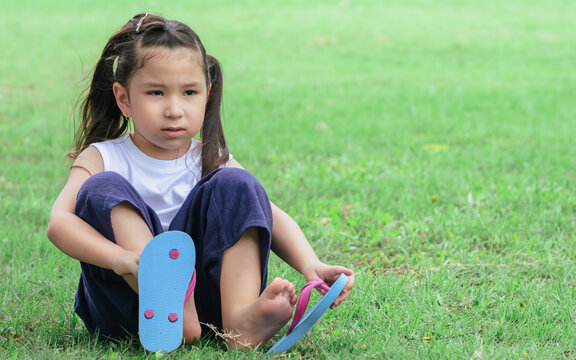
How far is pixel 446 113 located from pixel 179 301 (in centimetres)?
487

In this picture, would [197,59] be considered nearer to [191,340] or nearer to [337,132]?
[191,340]

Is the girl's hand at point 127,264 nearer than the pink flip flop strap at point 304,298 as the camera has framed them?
Yes

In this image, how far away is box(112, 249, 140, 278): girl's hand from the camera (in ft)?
6.08

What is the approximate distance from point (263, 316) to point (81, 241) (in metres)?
0.54

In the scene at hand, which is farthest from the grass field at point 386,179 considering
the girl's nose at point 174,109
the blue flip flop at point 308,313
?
the girl's nose at point 174,109

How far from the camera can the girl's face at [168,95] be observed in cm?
217

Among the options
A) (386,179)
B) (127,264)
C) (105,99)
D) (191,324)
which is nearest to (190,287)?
(191,324)

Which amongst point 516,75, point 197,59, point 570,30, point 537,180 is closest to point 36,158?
point 197,59

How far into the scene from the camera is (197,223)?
212 centimetres

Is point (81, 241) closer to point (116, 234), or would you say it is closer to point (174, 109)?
point (116, 234)

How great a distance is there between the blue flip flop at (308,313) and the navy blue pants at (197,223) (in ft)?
0.51

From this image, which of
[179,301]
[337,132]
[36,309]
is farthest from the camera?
[337,132]

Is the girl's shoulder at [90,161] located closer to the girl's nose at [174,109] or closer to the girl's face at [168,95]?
the girl's face at [168,95]

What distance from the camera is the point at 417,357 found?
2043 mm
